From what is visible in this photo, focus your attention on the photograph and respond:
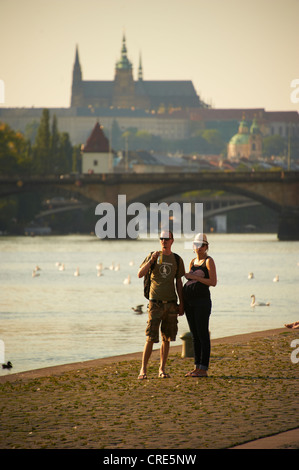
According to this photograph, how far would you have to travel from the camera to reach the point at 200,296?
13492mm

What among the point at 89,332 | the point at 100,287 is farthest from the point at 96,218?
the point at 89,332

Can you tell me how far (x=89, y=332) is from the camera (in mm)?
25344

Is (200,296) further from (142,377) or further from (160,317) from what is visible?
(142,377)

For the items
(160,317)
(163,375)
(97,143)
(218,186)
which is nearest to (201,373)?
(163,375)

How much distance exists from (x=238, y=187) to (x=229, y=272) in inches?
1715

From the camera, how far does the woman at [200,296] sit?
43.9ft

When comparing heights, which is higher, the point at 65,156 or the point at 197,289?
the point at 65,156

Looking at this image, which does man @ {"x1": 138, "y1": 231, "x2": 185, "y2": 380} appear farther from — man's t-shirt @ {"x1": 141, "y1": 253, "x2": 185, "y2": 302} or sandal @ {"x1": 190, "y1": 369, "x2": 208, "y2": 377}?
sandal @ {"x1": 190, "y1": 369, "x2": 208, "y2": 377}

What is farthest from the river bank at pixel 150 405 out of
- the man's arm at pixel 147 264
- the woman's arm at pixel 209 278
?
the man's arm at pixel 147 264

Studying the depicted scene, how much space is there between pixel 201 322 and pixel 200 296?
0.31 meters

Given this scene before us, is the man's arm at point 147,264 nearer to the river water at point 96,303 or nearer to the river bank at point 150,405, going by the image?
the river bank at point 150,405

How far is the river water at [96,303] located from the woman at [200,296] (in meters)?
4.93
